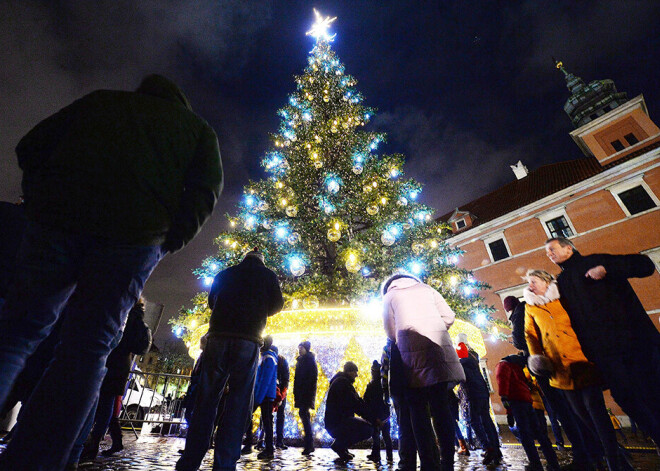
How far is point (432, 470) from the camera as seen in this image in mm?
2113

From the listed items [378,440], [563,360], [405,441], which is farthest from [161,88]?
[378,440]

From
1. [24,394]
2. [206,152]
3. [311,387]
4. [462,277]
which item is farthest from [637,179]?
[24,394]

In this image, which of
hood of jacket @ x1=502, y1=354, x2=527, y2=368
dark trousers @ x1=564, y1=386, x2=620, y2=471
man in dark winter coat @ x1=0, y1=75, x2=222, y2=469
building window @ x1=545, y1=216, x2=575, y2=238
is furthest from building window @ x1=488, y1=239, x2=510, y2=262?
man in dark winter coat @ x1=0, y1=75, x2=222, y2=469

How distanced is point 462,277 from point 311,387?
5.23 m

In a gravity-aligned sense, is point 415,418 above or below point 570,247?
below

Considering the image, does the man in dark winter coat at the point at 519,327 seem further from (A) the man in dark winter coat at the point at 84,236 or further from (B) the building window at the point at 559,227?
(B) the building window at the point at 559,227

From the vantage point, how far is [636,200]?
597 inches

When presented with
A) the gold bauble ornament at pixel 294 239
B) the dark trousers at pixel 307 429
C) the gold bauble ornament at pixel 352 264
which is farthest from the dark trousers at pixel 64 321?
the gold bauble ornament at pixel 294 239

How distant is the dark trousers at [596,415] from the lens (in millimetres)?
2109

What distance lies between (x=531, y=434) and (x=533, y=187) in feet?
76.0

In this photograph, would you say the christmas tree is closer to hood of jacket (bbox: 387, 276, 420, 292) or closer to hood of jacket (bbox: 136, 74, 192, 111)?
hood of jacket (bbox: 387, 276, 420, 292)

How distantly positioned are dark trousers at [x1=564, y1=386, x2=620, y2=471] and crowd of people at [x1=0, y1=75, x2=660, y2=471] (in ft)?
0.04

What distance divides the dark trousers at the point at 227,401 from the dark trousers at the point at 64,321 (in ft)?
4.29

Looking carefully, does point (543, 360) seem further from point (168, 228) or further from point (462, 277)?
point (462, 277)
